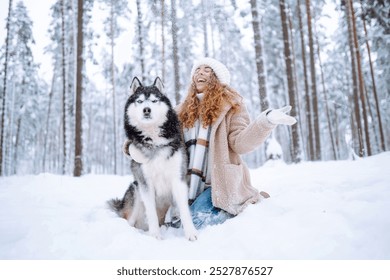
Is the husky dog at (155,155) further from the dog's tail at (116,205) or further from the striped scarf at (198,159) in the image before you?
the dog's tail at (116,205)

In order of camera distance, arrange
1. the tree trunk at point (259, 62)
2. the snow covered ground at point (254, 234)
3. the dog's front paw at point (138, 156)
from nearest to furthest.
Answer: the snow covered ground at point (254, 234)
the dog's front paw at point (138, 156)
the tree trunk at point (259, 62)

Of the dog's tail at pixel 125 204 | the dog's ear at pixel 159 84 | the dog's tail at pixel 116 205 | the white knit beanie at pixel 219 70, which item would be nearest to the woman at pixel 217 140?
the white knit beanie at pixel 219 70

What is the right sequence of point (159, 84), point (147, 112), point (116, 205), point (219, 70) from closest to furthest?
point (147, 112) < point (159, 84) < point (219, 70) < point (116, 205)

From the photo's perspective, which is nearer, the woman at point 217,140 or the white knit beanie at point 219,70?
the woman at point 217,140

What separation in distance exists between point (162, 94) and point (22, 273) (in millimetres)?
2164

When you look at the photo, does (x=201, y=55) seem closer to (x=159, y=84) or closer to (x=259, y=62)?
(x=259, y=62)

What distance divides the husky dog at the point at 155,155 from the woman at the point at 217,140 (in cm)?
31

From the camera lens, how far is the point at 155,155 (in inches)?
111

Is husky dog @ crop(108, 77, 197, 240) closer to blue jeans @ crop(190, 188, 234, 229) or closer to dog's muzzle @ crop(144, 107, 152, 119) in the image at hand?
dog's muzzle @ crop(144, 107, 152, 119)

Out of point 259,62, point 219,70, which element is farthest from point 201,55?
point 219,70

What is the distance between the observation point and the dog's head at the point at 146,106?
291cm

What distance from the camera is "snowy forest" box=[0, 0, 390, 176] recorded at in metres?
9.36

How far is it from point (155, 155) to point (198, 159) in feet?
1.90

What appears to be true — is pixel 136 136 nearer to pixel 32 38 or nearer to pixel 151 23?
pixel 32 38
